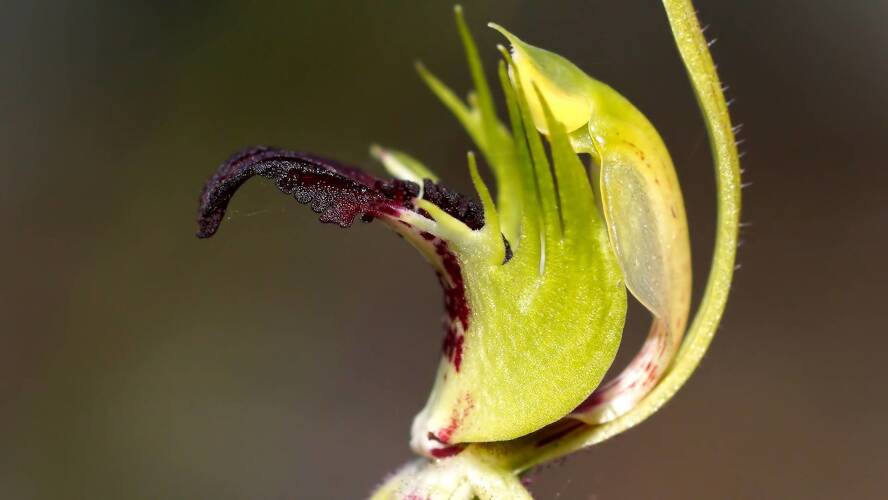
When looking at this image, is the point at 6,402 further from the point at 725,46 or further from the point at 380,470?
the point at 725,46

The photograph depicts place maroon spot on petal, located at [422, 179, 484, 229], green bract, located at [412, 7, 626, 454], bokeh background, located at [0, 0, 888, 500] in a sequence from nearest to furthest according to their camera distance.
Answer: green bract, located at [412, 7, 626, 454] → maroon spot on petal, located at [422, 179, 484, 229] → bokeh background, located at [0, 0, 888, 500]

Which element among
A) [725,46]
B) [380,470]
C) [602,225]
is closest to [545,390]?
[602,225]

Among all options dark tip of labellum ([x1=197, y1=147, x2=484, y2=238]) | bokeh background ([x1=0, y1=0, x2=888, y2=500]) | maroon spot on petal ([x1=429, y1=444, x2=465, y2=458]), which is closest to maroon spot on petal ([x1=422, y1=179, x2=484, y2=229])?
dark tip of labellum ([x1=197, y1=147, x2=484, y2=238])

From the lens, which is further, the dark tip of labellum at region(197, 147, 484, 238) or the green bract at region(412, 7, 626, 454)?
the dark tip of labellum at region(197, 147, 484, 238)

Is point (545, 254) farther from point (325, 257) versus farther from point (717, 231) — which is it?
point (325, 257)

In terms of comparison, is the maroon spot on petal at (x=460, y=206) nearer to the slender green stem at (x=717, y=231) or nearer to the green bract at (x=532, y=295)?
the green bract at (x=532, y=295)

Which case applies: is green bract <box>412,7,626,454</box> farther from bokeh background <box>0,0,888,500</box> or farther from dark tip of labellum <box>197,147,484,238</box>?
bokeh background <box>0,0,888,500</box>

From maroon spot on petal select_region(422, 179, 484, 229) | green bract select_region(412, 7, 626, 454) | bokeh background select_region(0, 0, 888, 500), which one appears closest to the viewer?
green bract select_region(412, 7, 626, 454)
